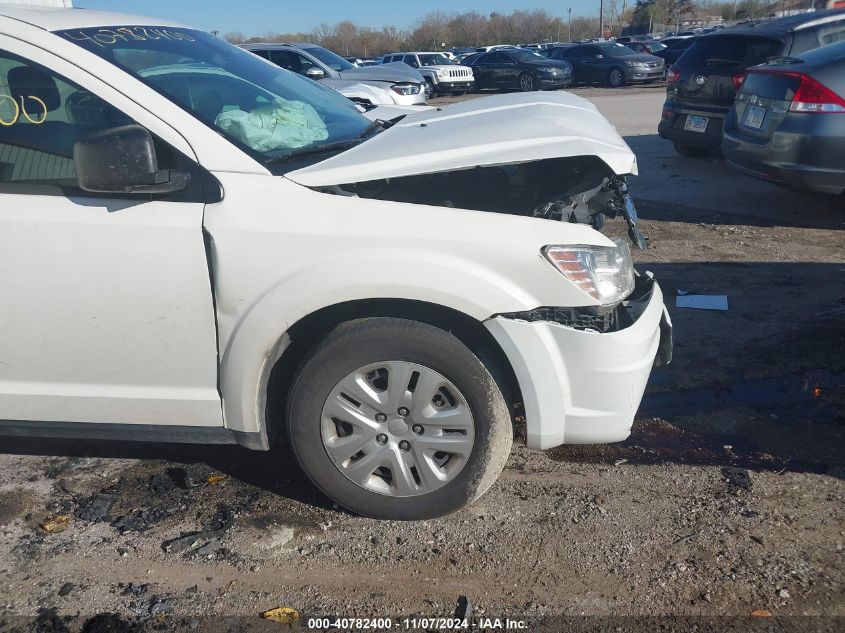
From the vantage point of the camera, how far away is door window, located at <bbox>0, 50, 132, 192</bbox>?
2945 mm

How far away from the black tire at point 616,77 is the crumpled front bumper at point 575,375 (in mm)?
25294

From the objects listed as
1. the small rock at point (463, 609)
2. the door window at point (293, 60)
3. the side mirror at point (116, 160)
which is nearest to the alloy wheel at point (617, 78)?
the door window at point (293, 60)

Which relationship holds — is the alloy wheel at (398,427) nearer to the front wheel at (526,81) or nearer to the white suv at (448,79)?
the front wheel at (526,81)

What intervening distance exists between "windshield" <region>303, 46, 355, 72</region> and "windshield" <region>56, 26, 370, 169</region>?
34.0 ft

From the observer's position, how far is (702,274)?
5.93 meters

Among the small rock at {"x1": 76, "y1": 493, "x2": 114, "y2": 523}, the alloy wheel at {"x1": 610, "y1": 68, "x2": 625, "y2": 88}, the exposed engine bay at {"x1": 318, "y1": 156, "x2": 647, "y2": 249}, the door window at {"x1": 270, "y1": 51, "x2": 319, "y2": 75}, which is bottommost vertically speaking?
the alloy wheel at {"x1": 610, "y1": 68, "x2": 625, "y2": 88}

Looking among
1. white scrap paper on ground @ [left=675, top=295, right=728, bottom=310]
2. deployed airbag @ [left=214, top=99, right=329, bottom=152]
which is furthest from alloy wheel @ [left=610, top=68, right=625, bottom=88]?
deployed airbag @ [left=214, top=99, right=329, bottom=152]

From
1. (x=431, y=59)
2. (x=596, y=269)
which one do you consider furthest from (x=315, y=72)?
(x=431, y=59)

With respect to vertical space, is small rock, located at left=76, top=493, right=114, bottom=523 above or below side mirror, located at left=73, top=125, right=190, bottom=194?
below

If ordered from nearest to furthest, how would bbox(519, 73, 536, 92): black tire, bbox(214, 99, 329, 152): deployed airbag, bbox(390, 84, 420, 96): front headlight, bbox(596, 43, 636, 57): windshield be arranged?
bbox(214, 99, 329, 152): deployed airbag < bbox(390, 84, 420, 96): front headlight < bbox(519, 73, 536, 92): black tire < bbox(596, 43, 636, 57): windshield

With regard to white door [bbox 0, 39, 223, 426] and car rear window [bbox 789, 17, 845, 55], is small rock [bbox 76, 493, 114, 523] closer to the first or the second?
white door [bbox 0, 39, 223, 426]

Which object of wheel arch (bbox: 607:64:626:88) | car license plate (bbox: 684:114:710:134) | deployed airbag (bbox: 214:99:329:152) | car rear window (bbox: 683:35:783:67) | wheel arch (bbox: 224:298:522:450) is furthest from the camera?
wheel arch (bbox: 607:64:626:88)

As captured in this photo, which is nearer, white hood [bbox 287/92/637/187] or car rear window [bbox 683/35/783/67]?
white hood [bbox 287/92/637/187]

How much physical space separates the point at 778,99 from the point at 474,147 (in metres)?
4.82
